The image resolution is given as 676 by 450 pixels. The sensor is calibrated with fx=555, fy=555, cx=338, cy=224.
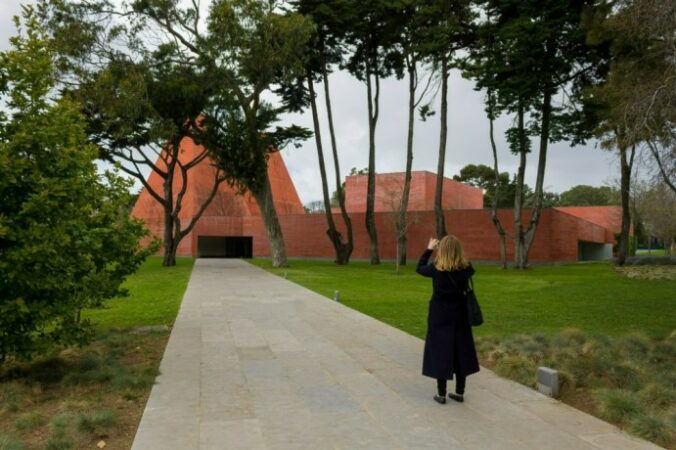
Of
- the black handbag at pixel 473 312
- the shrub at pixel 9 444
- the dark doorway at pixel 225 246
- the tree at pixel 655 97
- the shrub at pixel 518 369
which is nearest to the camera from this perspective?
the shrub at pixel 9 444

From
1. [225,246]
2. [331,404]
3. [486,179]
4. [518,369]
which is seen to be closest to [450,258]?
[331,404]

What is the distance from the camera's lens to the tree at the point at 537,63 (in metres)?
22.2

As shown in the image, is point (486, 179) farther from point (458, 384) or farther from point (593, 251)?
point (458, 384)

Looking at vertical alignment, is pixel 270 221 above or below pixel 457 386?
above

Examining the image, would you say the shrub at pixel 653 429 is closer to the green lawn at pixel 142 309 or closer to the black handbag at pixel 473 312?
the black handbag at pixel 473 312

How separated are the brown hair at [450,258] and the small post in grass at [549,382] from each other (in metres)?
1.34

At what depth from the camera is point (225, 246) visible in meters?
51.7

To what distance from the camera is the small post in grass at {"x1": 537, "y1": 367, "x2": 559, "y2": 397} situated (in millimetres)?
5090

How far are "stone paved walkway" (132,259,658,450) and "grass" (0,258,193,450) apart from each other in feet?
0.68

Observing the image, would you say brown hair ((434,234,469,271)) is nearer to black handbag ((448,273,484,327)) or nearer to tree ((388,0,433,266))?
black handbag ((448,273,484,327))

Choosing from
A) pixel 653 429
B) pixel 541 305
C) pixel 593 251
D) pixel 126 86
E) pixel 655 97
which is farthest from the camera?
pixel 593 251

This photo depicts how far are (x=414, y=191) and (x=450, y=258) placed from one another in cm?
4520

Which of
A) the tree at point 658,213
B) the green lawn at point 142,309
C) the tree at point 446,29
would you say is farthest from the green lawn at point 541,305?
the tree at point 658,213

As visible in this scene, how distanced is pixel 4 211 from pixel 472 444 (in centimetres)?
463
